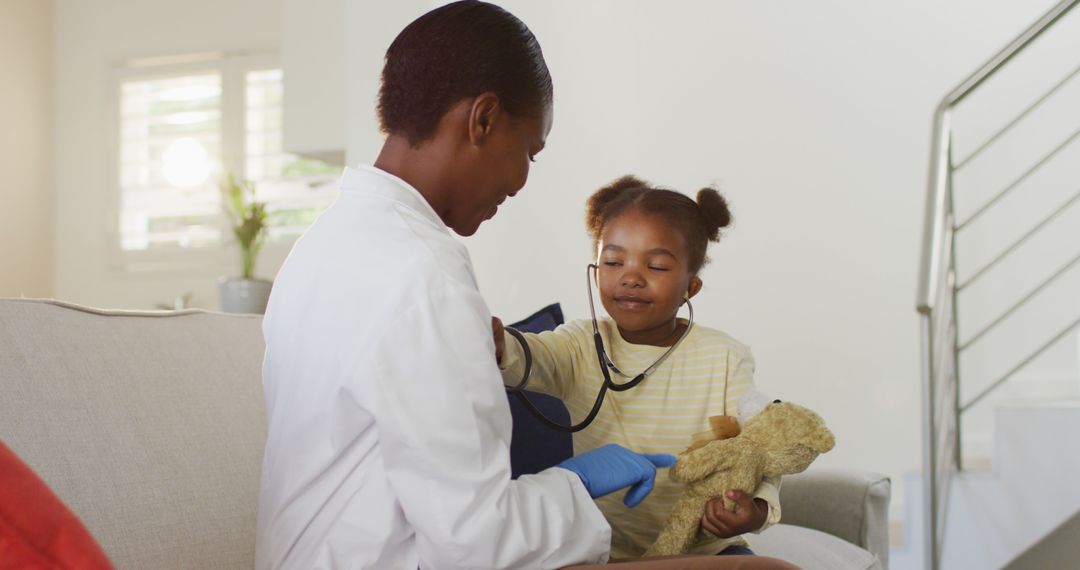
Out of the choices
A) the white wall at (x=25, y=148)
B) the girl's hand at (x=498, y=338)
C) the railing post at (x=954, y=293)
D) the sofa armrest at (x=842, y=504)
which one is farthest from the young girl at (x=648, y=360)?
the white wall at (x=25, y=148)

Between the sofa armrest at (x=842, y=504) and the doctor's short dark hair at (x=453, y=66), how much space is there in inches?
52.1

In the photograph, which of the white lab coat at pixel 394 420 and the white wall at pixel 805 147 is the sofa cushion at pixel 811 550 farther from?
the white wall at pixel 805 147

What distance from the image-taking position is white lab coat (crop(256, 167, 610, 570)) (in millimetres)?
908

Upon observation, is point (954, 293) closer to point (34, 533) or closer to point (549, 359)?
point (549, 359)

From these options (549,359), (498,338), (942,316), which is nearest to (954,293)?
(942,316)

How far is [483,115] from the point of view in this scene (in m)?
1.11

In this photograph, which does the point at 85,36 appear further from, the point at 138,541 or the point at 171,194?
the point at 138,541

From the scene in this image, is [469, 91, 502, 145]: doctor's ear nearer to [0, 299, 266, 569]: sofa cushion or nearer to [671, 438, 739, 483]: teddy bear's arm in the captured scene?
[671, 438, 739, 483]: teddy bear's arm

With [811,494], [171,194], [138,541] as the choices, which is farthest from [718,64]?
[171,194]

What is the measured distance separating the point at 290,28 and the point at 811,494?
8.68ft

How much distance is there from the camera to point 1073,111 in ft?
11.4

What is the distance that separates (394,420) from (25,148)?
6660 millimetres

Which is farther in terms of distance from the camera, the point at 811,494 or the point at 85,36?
the point at 85,36

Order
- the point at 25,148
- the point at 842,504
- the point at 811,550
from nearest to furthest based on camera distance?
the point at 811,550 < the point at 842,504 < the point at 25,148
